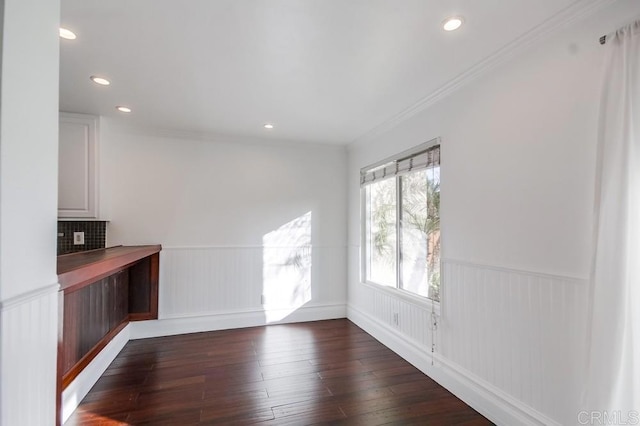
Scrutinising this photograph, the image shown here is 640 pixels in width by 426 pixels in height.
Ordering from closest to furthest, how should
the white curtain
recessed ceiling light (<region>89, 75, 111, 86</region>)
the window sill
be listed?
the white curtain
recessed ceiling light (<region>89, 75, 111, 86</region>)
the window sill

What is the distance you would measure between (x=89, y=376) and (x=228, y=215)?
2022 mm

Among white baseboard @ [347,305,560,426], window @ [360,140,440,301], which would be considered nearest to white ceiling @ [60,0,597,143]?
window @ [360,140,440,301]

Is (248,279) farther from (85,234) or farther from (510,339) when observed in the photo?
(510,339)

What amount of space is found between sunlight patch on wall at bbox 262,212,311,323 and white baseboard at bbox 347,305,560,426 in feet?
4.12

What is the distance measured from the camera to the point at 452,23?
170 centimetres

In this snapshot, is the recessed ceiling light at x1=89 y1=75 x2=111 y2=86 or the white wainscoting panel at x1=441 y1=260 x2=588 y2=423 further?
the recessed ceiling light at x1=89 y1=75 x2=111 y2=86

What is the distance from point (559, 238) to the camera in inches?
66.0

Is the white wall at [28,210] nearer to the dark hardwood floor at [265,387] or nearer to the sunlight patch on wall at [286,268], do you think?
the dark hardwood floor at [265,387]

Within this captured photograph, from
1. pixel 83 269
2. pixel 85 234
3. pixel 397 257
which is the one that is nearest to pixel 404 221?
pixel 397 257

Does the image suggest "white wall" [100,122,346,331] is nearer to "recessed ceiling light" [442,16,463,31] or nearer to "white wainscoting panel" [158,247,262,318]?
"white wainscoting panel" [158,247,262,318]

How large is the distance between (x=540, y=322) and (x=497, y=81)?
1570 mm

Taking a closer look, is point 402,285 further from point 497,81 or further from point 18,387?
point 18,387

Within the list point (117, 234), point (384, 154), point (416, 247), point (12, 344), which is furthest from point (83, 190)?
point (416, 247)

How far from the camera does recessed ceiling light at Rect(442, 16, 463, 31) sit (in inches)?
65.4
